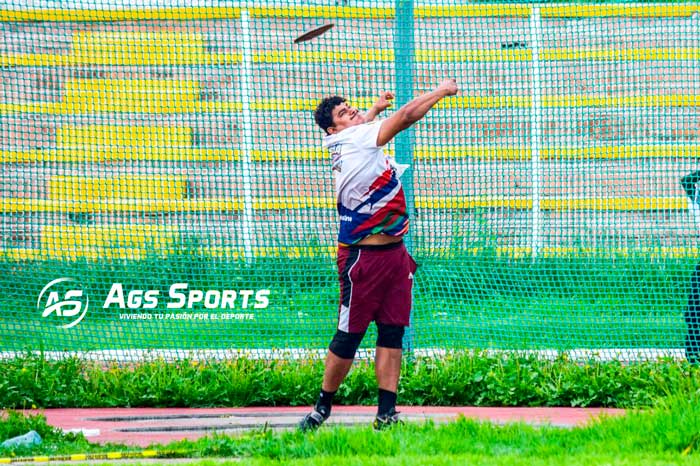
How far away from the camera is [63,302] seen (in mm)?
8367

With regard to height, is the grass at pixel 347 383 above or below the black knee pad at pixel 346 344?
below

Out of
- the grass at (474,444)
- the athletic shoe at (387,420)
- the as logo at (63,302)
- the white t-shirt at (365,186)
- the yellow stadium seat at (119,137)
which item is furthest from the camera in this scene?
the yellow stadium seat at (119,137)

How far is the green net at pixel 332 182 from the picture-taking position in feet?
26.7

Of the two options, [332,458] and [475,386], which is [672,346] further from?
[332,458]

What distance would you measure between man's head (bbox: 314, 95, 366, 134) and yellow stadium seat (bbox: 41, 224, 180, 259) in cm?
241

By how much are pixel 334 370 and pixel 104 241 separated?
3.04 metres

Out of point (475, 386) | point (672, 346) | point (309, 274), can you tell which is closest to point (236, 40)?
point (309, 274)

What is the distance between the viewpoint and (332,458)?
5.17 metres

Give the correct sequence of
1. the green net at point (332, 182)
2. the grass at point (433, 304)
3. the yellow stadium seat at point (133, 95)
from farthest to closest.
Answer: the yellow stadium seat at point (133, 95) < the green net at point (332, 182) < the grass at point (433, 304)

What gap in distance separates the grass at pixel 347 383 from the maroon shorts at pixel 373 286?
1.20 meters

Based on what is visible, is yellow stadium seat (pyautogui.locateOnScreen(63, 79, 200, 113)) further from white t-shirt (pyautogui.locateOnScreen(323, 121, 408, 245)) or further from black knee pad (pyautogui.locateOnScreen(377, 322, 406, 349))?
black knee pad (pyautogui.locateOnScreen(377, 322, 406, 349))

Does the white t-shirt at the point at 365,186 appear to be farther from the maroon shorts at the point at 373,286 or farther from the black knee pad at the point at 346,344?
the black knee pad at the point at 346,344

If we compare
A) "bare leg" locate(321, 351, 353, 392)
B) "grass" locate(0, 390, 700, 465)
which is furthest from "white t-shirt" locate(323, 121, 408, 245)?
"grass" locate(0, 390, 700, 465)

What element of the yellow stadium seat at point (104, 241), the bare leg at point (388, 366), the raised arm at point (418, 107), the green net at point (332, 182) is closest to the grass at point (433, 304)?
the green net at point (332, 182)
